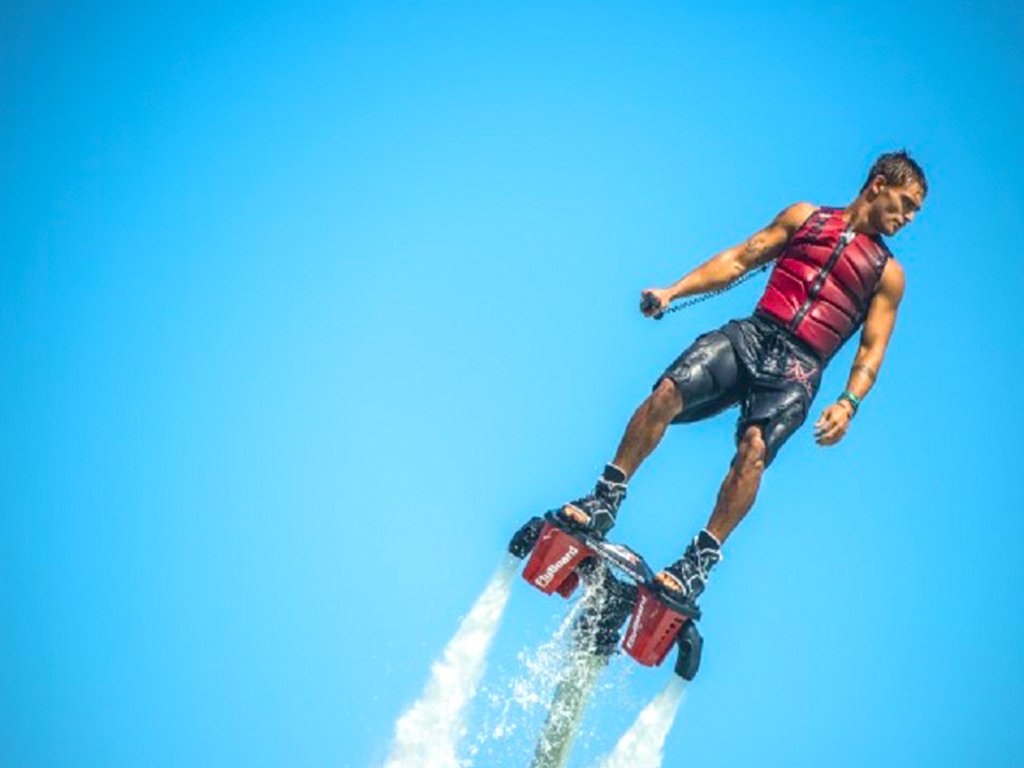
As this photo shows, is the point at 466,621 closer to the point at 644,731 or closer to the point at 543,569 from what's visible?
the point at 543,569

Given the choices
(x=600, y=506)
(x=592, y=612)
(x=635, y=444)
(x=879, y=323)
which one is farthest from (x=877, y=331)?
(x=592, y=612)

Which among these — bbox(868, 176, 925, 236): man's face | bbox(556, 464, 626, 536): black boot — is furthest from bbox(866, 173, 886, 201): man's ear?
bbox(556, 464, 626, 536): black boot

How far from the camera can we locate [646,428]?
7.39 metres

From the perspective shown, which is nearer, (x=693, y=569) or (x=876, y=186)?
(x=693, y=569)

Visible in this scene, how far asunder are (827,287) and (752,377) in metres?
0.83

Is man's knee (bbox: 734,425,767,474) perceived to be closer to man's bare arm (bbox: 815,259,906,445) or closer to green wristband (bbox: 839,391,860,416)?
green wristband (bbox: 839,391,860,416)

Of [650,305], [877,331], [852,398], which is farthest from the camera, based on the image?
[650,305]

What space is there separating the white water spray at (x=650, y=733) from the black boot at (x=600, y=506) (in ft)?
3.45

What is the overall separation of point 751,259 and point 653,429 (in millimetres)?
1745

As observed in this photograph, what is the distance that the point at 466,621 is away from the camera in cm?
727

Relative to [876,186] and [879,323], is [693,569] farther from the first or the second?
[876,186]

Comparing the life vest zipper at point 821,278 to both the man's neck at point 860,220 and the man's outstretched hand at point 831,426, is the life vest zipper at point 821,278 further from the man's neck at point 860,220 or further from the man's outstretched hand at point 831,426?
the man's outstretched hand at point 831,426

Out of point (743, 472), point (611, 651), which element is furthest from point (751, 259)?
point (611, 651)

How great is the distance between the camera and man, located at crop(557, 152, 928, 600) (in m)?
7.29
